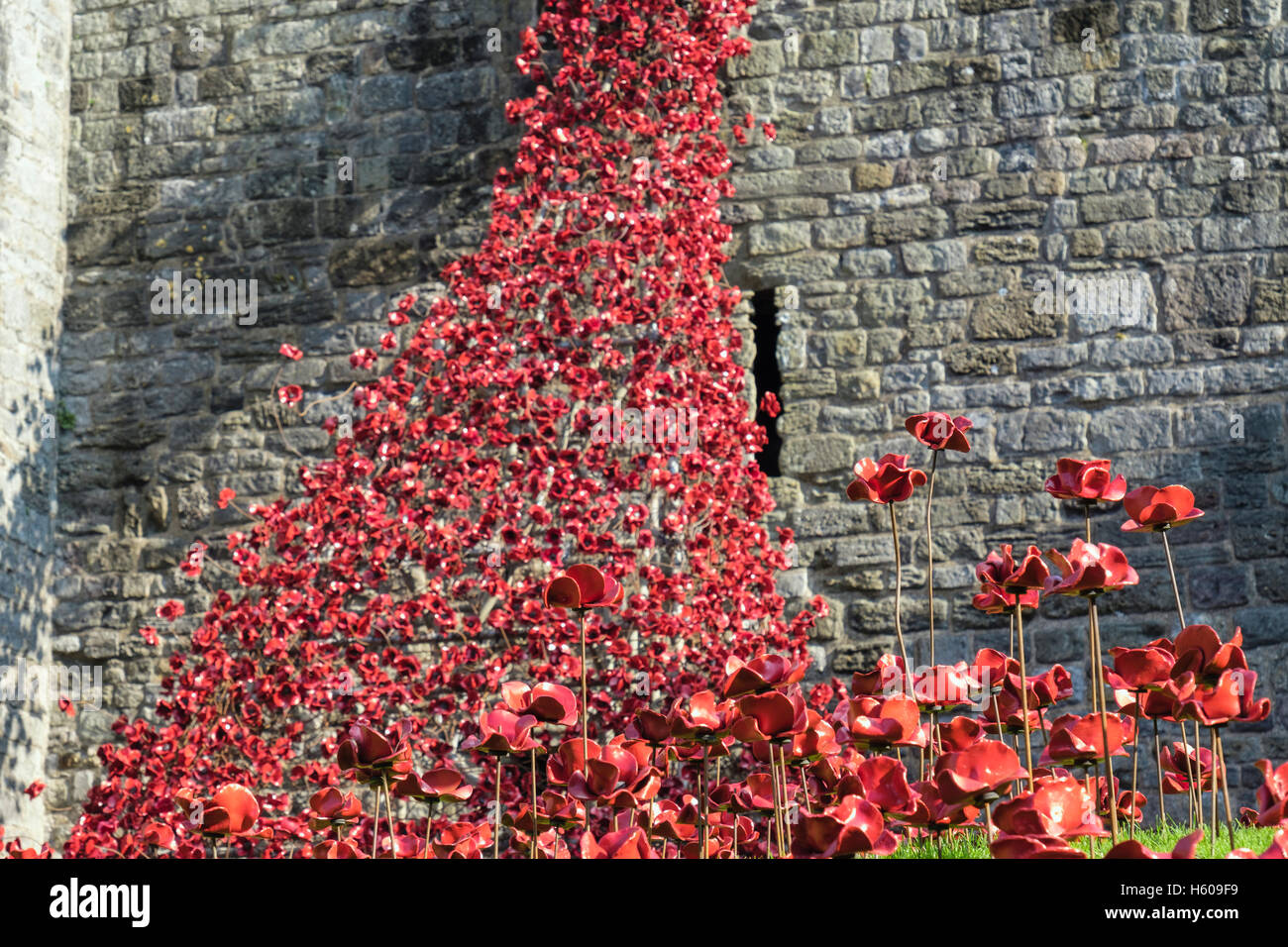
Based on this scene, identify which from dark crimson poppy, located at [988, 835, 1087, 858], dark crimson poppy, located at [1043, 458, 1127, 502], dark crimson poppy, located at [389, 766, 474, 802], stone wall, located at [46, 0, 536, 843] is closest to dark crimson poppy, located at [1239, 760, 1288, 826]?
dark crimson poppy, located at [988, 835, 1087, 858]

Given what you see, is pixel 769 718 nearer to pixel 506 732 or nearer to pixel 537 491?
pixel 506 732

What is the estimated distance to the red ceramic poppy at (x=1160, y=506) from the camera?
203 cm

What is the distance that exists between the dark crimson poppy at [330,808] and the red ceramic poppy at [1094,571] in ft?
3.70

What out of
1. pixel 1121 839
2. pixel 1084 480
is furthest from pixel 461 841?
pixel 1084 480

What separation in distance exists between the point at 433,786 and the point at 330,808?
0.67 ft

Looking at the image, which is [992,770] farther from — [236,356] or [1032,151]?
[236,356]

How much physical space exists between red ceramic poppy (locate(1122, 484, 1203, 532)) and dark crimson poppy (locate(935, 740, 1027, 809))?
0.62 meters

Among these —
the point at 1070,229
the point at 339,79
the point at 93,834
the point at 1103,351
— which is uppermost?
the point at 339,79

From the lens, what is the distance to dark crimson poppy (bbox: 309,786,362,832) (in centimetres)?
203

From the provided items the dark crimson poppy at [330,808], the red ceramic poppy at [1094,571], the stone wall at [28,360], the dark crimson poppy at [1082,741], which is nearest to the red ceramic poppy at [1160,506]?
the red ceramic poppy at [1094,571]

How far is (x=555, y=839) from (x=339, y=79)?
4.86 m

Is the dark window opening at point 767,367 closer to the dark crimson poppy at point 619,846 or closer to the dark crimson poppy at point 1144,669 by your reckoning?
the dark crimson poppy at point 1144,669
